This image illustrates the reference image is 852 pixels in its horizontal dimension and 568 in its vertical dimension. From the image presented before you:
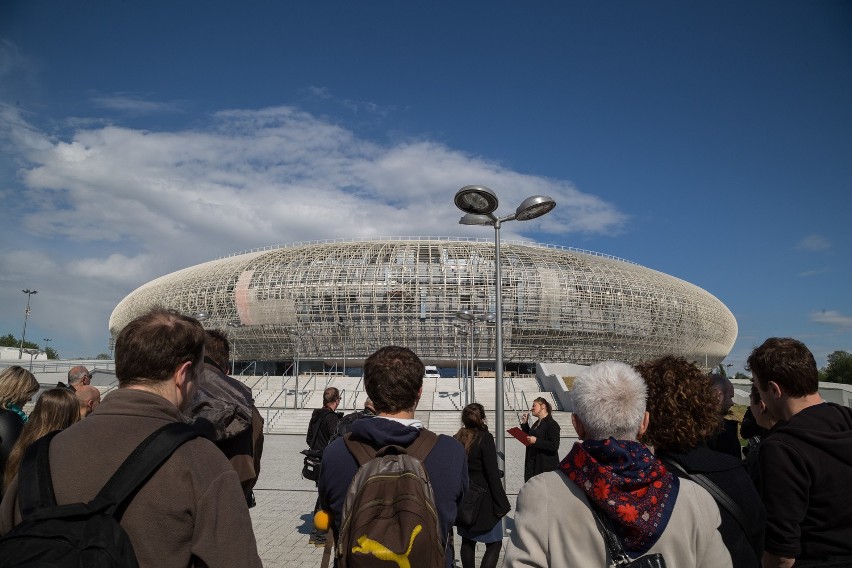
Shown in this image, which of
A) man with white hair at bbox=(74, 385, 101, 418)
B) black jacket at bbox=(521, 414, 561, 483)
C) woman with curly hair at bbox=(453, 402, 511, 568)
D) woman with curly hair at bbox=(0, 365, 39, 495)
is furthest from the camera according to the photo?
black jacket at bbox=(521, 414, 561, 483)

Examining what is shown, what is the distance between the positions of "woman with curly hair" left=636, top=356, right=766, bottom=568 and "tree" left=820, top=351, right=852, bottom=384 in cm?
6980

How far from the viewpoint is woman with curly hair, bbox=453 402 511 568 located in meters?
5.26

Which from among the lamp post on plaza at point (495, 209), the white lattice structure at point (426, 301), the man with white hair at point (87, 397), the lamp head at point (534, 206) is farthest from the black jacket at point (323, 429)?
the white lattice structure at point (426, 301)

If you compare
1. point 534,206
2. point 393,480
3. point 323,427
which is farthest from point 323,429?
point 534,206

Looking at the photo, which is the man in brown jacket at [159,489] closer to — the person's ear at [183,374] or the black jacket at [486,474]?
the person's ear at [183,374]

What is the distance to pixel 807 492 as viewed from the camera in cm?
293

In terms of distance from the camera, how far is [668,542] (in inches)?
84.7

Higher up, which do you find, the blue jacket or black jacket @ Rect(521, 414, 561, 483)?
the blue jacket

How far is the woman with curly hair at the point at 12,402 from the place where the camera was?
143 inches

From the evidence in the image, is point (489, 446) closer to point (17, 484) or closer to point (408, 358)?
point (408, 358)

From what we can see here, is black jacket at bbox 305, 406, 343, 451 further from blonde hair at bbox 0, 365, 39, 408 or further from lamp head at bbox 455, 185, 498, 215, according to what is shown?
lamp head at bbox 455, 185, 498, 215

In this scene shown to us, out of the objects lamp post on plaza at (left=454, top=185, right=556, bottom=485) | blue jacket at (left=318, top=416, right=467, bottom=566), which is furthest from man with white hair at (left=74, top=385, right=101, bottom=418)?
lamp post on plaza at (left=454, top=185, right=556, bottom=485)

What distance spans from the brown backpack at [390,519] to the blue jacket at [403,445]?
0.23m

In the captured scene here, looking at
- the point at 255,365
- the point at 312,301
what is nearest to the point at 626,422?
the point at 312,301
